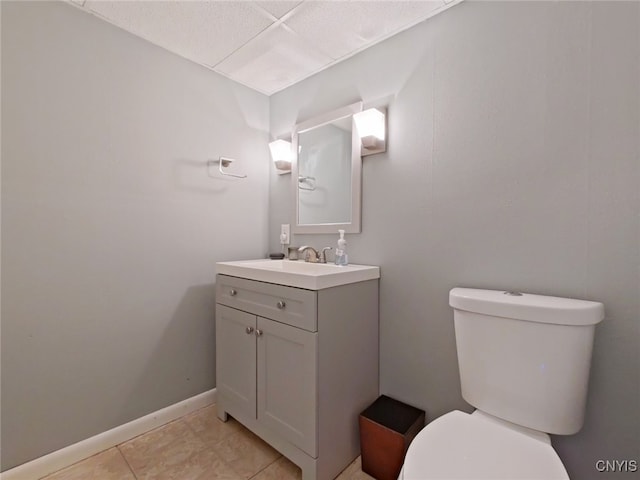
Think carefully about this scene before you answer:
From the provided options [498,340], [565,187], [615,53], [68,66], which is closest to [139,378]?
[68,66]

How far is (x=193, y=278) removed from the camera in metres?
1.76

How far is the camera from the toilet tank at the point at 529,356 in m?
0.90

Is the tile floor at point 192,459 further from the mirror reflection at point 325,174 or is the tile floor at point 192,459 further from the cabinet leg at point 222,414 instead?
the mirror reflection at point 325,174

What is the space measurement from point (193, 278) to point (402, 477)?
1453mm

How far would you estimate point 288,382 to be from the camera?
4.14 feet

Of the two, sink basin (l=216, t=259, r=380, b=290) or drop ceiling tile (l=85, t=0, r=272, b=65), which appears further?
drop ceiling tile (l=85, t=0, r=272, b=65)

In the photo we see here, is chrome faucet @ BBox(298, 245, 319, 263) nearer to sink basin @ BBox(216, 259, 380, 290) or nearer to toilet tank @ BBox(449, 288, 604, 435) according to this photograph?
sink basin @ BBox(216, 259, 380, 290)

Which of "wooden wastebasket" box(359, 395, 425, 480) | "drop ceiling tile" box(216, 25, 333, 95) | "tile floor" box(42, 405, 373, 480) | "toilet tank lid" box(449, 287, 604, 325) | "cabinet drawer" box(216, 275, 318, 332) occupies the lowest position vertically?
"tile floor" box(42, 405, 373, 480)

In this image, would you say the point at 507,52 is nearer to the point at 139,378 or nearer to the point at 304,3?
the point at 304,3

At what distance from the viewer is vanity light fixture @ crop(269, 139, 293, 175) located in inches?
78.9

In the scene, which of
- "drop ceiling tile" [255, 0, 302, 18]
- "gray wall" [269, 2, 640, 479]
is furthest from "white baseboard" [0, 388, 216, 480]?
"drop ceiling tile" [255, 0, 302, 18]

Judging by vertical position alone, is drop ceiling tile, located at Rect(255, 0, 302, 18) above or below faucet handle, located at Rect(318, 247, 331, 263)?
above

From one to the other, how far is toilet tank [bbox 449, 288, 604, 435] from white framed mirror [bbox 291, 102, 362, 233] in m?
0.79

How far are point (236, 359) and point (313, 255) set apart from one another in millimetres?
714
